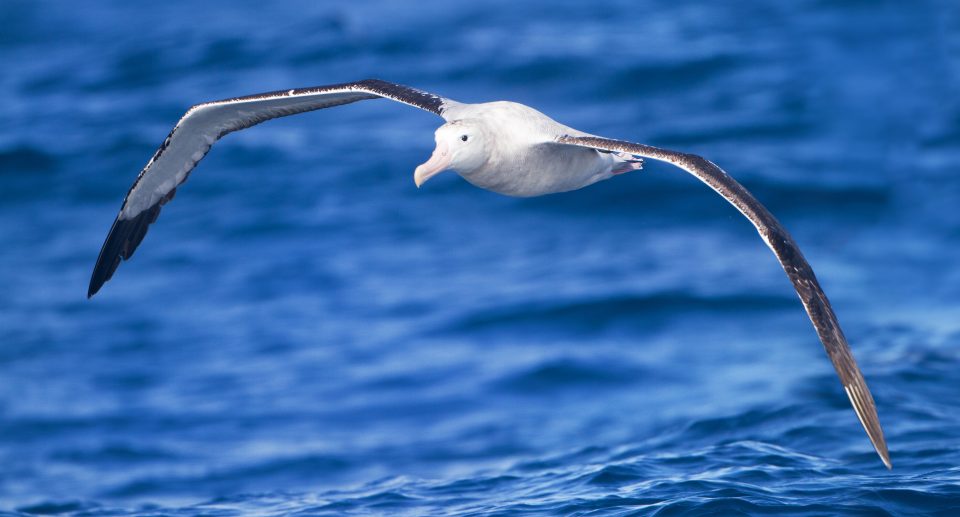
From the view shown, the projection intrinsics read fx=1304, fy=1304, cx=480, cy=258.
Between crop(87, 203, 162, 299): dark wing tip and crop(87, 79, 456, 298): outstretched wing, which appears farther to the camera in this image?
crop(87, 203, 162, 299): dark wing tip

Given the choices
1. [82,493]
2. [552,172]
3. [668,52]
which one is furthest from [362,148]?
[552,172]

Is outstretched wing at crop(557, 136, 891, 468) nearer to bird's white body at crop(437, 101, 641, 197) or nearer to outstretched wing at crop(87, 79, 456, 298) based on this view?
bird's white body at crop(437, 101, 641, 197)

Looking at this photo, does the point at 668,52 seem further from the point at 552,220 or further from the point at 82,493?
the point at 82,493

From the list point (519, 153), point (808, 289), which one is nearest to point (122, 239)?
point (519, 153)

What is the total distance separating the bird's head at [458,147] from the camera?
9.40m

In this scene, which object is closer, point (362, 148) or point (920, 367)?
point (920, 367)

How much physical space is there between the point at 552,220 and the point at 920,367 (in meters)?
6.14

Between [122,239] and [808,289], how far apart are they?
642cm

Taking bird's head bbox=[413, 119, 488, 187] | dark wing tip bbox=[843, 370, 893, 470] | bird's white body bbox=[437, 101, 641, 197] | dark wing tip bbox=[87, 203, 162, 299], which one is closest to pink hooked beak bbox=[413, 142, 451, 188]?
bird's head bbox=[413, 119, 488, 187]

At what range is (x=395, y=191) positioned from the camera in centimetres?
2006

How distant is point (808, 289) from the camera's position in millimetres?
8367

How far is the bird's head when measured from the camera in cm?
Answer: 940

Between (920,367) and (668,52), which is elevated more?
(668,52)

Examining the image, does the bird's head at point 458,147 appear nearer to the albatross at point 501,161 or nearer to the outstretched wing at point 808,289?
the albatross at point 501,161
